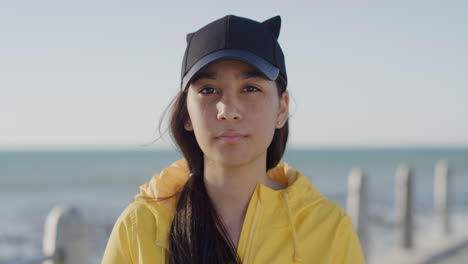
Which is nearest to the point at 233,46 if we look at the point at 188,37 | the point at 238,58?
the point at 238,58

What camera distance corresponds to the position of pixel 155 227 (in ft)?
6.14

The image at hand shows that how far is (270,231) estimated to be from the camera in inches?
72.9

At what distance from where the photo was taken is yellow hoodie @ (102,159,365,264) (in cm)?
180

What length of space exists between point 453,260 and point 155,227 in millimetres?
6327

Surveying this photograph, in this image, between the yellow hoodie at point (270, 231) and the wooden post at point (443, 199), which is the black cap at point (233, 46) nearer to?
the yellow hoodie at point (270, 231)

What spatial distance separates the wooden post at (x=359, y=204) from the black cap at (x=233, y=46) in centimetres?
411

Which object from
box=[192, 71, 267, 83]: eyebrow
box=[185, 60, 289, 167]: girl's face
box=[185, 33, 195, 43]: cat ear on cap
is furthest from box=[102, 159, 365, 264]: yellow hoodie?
box=[185, 33, 195, 43]: cat ear on cap

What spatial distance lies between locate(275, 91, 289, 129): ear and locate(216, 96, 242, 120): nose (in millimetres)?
295

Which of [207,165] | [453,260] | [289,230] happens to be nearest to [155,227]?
[207,165]

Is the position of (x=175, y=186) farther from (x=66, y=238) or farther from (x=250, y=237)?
(x=66, y=238)

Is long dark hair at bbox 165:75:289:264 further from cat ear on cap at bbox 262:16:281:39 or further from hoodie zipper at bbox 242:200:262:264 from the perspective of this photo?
cat ear on cap at bbox 262:16:281:39

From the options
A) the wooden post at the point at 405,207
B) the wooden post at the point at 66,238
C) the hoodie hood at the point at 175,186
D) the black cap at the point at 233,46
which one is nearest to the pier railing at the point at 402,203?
the wooden post at the point at 405,207

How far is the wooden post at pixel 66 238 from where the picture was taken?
3.51 m

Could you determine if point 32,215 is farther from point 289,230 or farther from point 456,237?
point 289,230
